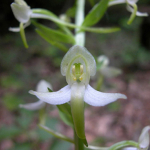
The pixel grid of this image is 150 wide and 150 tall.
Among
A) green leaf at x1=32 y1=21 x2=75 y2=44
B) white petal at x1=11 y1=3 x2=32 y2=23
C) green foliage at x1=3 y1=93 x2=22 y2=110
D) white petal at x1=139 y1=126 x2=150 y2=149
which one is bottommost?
green foliage at x1=3 y1=93 x2=22 y2=110

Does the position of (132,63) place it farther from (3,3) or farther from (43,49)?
(3,3)

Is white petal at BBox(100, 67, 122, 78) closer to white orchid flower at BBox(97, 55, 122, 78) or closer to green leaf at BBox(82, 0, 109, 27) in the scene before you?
white orchid flower at BBox(97, 55, 122, 78)

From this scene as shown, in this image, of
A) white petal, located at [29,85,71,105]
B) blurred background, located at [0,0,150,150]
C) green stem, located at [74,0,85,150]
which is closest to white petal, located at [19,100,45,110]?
green stem, located at [74,0,85,150]

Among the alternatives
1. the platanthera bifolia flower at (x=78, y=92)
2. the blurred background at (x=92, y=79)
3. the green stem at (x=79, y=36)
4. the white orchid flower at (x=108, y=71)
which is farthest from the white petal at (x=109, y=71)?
the blurred background at (x=92, y=79)

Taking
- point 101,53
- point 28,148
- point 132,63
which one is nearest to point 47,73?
point 101,53

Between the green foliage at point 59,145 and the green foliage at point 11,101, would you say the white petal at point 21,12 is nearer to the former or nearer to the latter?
the green foliage at point 59,145

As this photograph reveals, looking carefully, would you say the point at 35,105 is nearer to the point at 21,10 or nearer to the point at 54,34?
the point at 54,34

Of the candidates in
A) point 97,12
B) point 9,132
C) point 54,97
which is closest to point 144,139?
point 54,97
